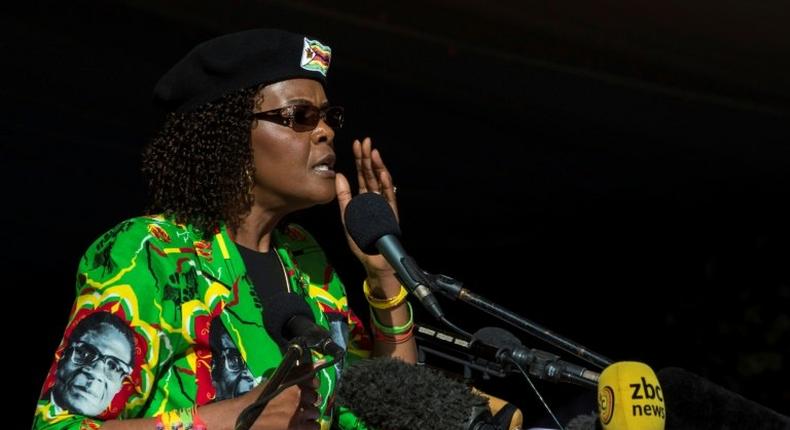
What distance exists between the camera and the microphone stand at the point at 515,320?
2.37 metres

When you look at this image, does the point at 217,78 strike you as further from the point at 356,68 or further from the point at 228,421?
the point at 356,68

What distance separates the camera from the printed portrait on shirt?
7.53ft

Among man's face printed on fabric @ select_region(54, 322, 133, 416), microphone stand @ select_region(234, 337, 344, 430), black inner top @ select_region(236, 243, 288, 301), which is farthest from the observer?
black inner top @ select_region(236, 243, 288, 301)

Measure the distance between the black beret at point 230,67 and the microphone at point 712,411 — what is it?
109 centimetres

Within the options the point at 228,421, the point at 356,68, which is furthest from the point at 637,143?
the point at 228,421

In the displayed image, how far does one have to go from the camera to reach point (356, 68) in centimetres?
408

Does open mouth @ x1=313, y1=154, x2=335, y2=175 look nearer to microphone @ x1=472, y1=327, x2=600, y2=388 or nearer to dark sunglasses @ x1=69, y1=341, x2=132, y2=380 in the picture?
microphone @ x1=472, y1=327, x2=600, y2=388

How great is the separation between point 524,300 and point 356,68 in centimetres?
125

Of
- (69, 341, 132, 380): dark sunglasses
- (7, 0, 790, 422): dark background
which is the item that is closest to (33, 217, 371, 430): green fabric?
(69, 341, 132, 380): dark sunglasses

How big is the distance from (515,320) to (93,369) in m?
0.74

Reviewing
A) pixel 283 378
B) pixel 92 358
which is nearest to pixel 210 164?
pixel 92 358

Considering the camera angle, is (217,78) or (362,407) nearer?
(362,407)

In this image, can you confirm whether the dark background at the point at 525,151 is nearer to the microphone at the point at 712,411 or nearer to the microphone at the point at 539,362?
the microphone at the point at 539,362

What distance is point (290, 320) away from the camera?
225 cm
